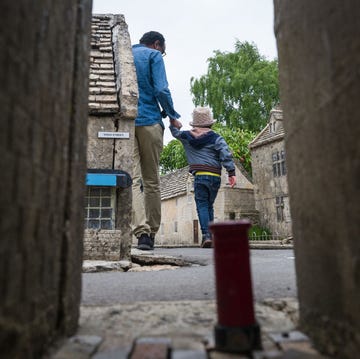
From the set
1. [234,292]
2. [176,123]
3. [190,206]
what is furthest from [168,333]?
[190,206]

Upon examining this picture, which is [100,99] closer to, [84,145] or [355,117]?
[84,145]

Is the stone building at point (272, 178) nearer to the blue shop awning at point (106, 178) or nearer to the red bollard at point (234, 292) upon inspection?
the blue shop awning at point (106, 178)

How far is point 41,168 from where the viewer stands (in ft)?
4.55

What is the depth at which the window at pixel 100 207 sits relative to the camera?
5457 millimetres

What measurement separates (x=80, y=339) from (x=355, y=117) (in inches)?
55.8

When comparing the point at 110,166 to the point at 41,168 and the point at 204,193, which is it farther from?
the point at 41,168

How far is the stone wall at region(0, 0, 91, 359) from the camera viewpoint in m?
1.13

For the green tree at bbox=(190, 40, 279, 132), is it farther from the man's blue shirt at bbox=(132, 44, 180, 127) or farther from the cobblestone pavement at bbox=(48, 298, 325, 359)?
the cobblestone pavement at bbox=(48, 298, 325, 359)

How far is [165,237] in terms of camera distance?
2673 centimetres

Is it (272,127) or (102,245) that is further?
(272,127)

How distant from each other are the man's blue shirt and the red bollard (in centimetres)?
458

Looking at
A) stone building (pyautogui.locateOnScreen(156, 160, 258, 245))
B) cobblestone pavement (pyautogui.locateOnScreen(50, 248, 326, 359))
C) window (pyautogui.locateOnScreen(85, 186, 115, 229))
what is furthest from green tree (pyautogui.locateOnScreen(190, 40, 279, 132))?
cobblestone pavement (pyautogui.locateOnScreen(50, 248, 326, 359))

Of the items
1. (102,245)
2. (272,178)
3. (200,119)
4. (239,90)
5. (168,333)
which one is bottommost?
(168,333)

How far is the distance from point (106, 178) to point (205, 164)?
1.97 meters
